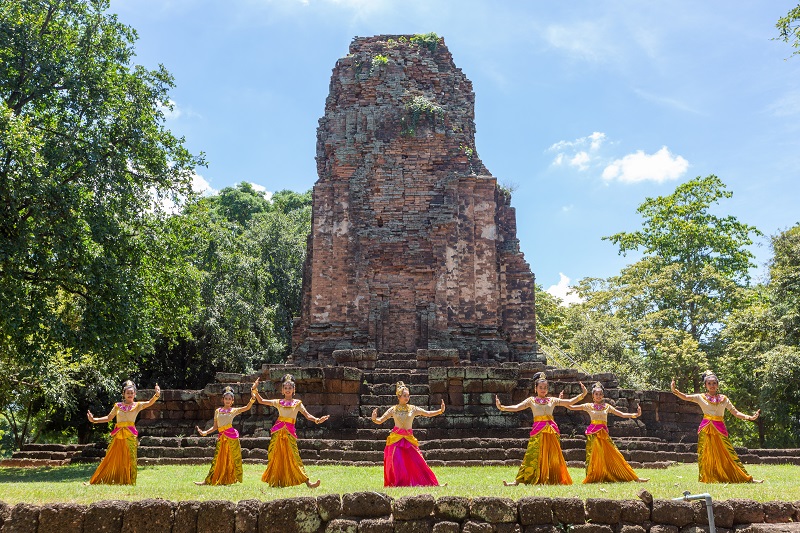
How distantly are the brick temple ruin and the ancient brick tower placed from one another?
0.13 feet

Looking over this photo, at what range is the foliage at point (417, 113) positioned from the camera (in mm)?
21875

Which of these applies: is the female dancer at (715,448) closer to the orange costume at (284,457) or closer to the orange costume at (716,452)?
the orange costume at (716,452)

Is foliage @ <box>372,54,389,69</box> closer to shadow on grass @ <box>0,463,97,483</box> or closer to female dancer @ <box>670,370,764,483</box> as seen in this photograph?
shadow on grass @ <box>0,463,97,483</box>

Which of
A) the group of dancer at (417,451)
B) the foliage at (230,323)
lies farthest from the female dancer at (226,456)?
the foliage at (230,323)

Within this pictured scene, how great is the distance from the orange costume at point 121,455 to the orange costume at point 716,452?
7855 millimetres

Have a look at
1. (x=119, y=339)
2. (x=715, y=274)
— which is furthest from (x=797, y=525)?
(x=715, y=274)

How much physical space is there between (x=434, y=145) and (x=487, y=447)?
36.5ft

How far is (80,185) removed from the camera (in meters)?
15.5

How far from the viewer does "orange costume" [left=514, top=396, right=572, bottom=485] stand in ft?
30.8

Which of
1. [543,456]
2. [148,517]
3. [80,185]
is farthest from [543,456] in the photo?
[80,185]

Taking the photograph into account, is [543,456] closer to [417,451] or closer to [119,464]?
[417,451]

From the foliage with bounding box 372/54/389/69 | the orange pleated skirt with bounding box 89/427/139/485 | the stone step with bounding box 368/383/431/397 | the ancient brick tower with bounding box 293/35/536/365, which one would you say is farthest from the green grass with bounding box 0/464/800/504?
the foliage with bounding box 372/54/389/69

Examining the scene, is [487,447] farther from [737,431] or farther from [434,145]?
[737,431]

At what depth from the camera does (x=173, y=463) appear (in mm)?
13945
